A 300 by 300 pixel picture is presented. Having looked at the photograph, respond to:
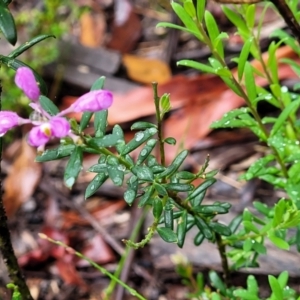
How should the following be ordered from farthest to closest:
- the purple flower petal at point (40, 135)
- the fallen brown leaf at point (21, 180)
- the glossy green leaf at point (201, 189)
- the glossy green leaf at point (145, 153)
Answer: the fallen brown leaf at point (21, 180) → the glossy green leaf at point (201, 189) → the glossy green leaf at point (145, 153) → the purple flower petal at point (40, 135)

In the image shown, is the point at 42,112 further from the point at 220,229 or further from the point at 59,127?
the point at 220,229

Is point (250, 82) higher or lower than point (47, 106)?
lower

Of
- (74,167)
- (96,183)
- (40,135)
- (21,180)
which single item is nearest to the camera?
(40,135)

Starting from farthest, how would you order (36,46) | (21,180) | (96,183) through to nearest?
(36,46) → (21,180) → (96,183)

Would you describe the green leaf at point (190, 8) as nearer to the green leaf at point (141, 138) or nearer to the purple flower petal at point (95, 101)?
the green leaf at point (141, 138)

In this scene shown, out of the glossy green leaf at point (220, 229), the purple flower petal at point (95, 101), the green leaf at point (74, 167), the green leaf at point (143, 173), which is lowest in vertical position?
the glossy green leaf at point (220, 229)

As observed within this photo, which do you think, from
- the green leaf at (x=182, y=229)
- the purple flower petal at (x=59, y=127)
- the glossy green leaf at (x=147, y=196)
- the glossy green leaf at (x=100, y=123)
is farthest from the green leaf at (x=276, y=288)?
the purple flower petal at (x=59, y=127)

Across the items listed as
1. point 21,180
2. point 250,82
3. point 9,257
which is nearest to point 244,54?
point 250,82
